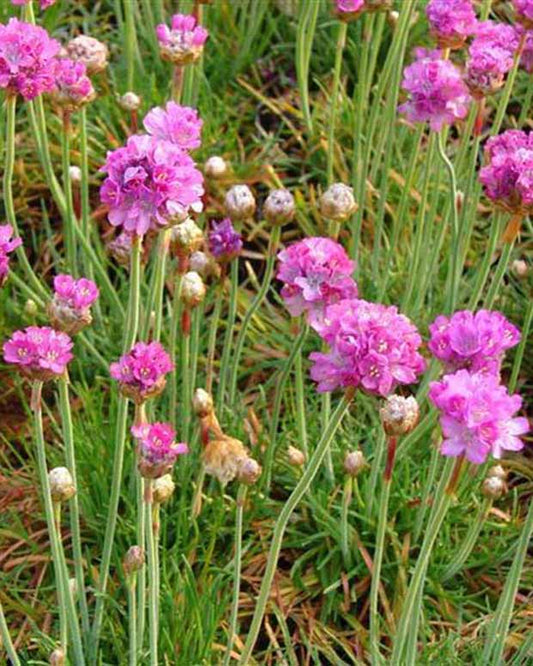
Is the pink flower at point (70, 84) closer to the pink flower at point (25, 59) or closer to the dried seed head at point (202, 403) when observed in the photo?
the pink flower at point (25, 59)

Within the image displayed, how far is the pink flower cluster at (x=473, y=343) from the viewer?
1.51 meters

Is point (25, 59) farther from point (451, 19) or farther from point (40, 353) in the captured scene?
point (451, 19)

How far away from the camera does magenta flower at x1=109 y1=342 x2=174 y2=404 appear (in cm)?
154

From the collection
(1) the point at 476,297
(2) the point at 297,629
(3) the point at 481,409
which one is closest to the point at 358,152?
(1) the point at 476,297

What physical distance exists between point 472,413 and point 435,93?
0.83 m

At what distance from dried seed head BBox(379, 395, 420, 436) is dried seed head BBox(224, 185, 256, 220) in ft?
1.86

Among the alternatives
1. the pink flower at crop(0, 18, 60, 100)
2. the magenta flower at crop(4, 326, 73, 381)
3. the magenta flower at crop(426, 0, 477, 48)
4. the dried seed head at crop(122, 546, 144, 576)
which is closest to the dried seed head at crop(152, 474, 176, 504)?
the dried seed head at crop(122, 546, 144, 576)

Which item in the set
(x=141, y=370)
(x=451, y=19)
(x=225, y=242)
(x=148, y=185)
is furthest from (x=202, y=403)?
(x=451, y=19)

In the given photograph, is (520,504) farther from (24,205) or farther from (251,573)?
(24,205)

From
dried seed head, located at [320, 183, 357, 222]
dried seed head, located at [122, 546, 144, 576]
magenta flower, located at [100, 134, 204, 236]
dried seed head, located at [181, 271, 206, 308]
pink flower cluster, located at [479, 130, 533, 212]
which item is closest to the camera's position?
magenta flower, located at [100, 134, 204, 236]

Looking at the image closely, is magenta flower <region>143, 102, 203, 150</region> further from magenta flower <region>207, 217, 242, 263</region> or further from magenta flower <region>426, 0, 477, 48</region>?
magenta flower <region>426, 0, 477, 48</region>

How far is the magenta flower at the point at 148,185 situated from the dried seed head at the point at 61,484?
1.17 ft

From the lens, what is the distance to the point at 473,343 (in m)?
1.52

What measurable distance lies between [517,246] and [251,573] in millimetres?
1043
